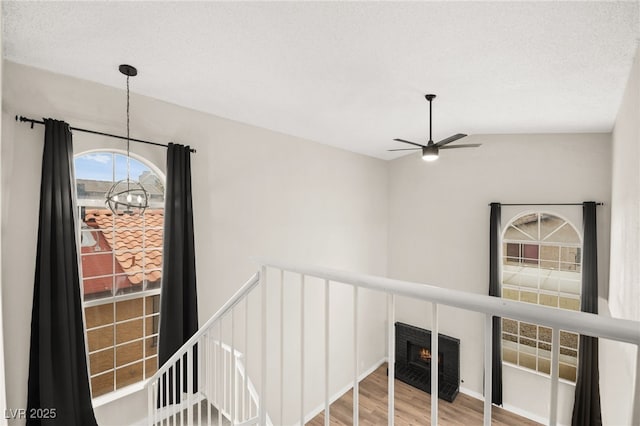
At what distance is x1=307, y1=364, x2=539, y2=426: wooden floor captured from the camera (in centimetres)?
458

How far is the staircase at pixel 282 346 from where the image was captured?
0.66 metres

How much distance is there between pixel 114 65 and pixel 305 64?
1.48m

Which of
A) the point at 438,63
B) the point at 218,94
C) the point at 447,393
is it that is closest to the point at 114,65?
the point at 218,94

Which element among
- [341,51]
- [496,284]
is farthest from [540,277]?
[341,51]

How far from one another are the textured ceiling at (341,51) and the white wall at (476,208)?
1206 millimetres

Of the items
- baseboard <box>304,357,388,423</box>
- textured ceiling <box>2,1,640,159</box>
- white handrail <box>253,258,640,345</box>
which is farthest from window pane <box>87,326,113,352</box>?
white handrail <box>253,258,640,345</box>

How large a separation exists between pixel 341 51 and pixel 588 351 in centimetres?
499

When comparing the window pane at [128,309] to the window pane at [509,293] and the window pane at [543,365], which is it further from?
the window pane at [543,365]

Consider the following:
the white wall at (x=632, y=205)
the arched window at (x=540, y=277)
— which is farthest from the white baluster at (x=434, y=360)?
the arched window at (x=540, y=277)

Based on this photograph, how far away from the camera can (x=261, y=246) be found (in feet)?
13.1

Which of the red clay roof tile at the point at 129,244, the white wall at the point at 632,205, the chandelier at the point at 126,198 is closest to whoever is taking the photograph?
the white wall at the point at 632,205

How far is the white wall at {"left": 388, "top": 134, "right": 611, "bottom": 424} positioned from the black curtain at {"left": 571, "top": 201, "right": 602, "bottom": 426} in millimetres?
138

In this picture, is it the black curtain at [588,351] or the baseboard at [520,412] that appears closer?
the black curtain at [588,351]

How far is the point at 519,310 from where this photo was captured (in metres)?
0.66
